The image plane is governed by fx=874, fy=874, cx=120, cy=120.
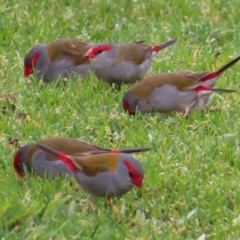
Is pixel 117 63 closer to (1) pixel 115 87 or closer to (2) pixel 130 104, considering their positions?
(1) pixel 115 87

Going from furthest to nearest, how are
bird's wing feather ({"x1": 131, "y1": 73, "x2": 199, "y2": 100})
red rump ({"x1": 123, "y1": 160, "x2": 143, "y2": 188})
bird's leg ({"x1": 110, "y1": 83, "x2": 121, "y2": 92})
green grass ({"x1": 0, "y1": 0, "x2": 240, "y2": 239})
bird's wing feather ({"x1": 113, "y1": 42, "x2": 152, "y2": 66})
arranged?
bird's wing feather ({"x1": 113, "y1": 42, "x2": 152, "y2": 66}) < bird's leg ({"x1": 110, "y1": 83, "x2": 121, "y2": 92}) < bird's wing feather ({"x1": 131, "y1": 73, "x2": 199, "y2": 100}) < red rump ({"x1": 123, "y1": 160, "x2": 143, "y2": 188}) < green grass ({"x1": 0, "y1": 0, "x2": 240, "y2": 239})

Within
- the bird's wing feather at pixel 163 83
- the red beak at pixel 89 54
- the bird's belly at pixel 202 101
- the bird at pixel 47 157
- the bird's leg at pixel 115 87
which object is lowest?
the bird's leg at pixel 115 87

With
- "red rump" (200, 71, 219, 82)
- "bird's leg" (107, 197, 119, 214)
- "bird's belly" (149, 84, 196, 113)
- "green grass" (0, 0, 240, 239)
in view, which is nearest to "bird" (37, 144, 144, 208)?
"bird's leg" (107, 197, 119, 214)

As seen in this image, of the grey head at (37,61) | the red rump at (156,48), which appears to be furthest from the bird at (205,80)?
the grey head at (37,61)

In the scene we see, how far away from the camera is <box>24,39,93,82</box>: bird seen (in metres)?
8.18

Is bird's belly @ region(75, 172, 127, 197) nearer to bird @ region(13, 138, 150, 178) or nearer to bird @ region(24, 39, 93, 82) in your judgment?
bird @ region(13, 138, 150, 178)

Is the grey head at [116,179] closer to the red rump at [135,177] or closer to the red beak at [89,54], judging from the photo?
the red rump at [135,177]

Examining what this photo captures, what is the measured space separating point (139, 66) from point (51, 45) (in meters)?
0.93

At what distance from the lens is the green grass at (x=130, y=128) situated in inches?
207

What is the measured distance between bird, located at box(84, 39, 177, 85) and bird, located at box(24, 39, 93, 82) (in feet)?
0.60

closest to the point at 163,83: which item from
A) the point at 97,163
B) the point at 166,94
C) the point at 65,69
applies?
the point at 166,94

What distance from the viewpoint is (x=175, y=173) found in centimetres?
596

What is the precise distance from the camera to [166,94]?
7.40 meters

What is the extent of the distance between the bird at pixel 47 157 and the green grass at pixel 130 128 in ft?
0.29
